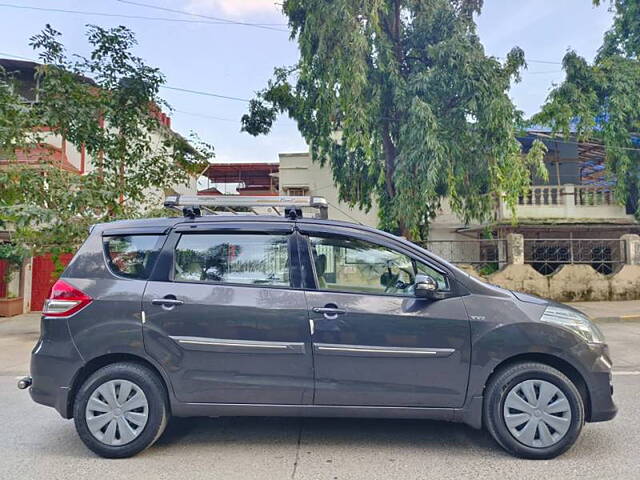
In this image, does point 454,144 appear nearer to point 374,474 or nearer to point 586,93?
point 586,93

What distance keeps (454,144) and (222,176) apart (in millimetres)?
22745

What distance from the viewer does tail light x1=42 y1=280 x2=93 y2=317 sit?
11.3 ft

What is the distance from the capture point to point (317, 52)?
1040cm

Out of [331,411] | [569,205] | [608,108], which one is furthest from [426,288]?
[569,205]

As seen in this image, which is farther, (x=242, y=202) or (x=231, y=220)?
(x=242, y=202)

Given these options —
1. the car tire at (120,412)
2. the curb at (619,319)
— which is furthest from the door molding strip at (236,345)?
the curb at (619,319)

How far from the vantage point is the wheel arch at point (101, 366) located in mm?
3393

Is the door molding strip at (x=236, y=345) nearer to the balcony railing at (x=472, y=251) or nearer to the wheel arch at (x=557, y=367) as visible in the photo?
the wheel arch at (x=557, y=367)

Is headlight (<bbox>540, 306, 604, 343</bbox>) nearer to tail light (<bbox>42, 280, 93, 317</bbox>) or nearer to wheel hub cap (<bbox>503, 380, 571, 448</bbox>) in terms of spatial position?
wheel hub cap (<bbox>503, 380, 571, 448</bbox>)

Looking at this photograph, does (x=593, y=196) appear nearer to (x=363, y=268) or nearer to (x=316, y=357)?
(x=363, y=268)

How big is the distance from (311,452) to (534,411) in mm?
1724


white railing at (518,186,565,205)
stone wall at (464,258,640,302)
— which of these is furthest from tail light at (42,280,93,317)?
white railing at (518,186,565,205)

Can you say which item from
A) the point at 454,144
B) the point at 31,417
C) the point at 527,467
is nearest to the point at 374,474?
the point at 527,467

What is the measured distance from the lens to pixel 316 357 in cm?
332
